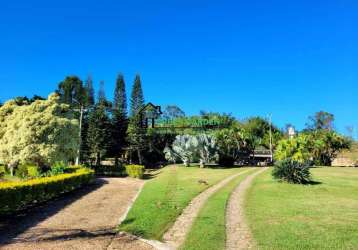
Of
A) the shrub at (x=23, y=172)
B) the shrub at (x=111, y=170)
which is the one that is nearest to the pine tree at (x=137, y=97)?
the shrub at (x=111, y=170)

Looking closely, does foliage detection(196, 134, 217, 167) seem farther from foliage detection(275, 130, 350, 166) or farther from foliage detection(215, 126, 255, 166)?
foliage detection(275, 130, 350, 166)

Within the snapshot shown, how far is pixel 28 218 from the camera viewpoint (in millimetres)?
11797

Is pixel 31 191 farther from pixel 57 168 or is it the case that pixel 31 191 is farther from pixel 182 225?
pixel 57 168

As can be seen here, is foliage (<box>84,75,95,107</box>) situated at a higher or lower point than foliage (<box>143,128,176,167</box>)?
higher

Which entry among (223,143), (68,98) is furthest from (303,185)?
(68,98)

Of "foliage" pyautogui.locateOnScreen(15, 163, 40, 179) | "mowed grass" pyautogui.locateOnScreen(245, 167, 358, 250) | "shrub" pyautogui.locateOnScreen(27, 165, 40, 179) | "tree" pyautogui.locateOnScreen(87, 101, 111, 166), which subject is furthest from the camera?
"tree" pyautogui.locateOnScreen(87, 101, 111, 166)

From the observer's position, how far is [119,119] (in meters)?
50.3

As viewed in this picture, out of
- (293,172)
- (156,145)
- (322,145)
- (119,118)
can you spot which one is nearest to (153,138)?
(156,145)

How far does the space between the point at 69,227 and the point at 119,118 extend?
4053 cm

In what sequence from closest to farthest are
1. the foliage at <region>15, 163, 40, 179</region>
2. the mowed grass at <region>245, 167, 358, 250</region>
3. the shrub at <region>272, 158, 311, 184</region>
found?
the mowed grass at <region>245, 167, 358, 250</region>, the shrub at <region>272, 158, 311, 184</region>, the foliage at <region>15, 163, 40, 179</region>

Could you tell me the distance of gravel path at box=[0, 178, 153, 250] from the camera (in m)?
8.34

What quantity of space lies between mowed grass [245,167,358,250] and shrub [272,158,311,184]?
2.03 meters

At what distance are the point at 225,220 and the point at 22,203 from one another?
25.7ft
